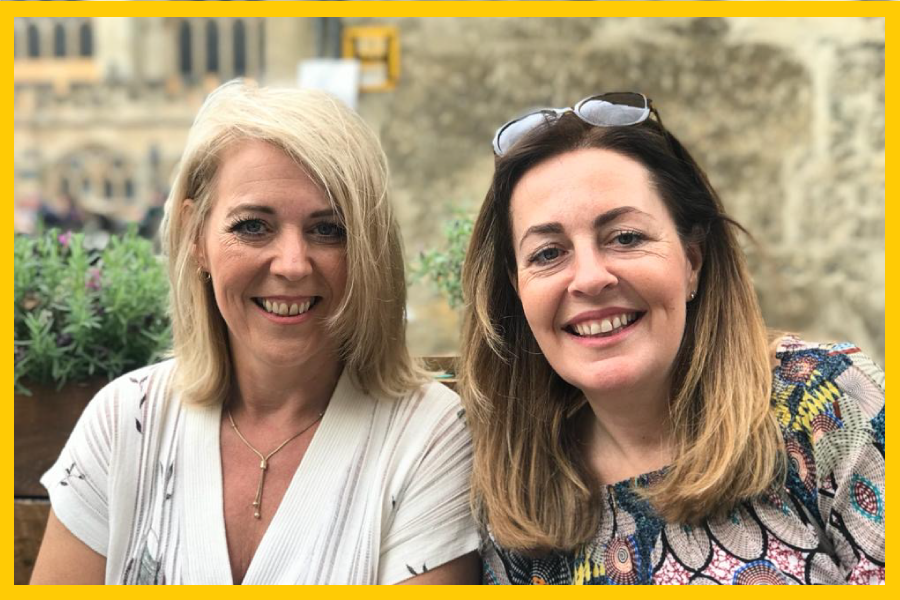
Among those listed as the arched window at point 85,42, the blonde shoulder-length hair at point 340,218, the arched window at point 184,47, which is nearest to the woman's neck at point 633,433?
the blonde shoulder-length hair at point 340,218

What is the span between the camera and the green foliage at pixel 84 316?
3629mm

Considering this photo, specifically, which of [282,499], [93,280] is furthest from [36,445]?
[282,499]

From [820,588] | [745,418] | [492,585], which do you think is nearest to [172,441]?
[492,585]

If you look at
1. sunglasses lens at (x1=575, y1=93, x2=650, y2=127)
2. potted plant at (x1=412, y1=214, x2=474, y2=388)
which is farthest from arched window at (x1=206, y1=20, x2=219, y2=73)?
sunglasses lens at (x1=575, y1=93, x2=650, y2=127)

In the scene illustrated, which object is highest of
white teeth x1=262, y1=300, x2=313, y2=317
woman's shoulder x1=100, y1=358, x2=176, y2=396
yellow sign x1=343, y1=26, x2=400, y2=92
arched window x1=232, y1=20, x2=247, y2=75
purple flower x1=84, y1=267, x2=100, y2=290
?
arched window x1=232, y1=20, x2=247, y2=75

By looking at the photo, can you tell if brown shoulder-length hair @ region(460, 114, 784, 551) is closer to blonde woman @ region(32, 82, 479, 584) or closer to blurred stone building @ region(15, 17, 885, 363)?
blonde woman @ region(32, 82, 479, 584)

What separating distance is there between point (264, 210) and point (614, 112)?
957 mm

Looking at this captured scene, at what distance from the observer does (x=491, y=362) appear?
2.88 meters

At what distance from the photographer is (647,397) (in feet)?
8.68

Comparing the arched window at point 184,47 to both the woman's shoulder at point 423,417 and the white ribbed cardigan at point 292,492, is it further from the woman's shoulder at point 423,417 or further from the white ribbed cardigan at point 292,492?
the woman's shoulder at point 423,417

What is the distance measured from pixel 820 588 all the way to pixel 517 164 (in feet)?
4.19

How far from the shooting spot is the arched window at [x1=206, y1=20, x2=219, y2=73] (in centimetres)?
3594

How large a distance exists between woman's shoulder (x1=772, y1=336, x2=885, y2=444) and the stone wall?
7.65 meters

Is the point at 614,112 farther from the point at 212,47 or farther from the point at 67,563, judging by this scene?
the point at 212,47
